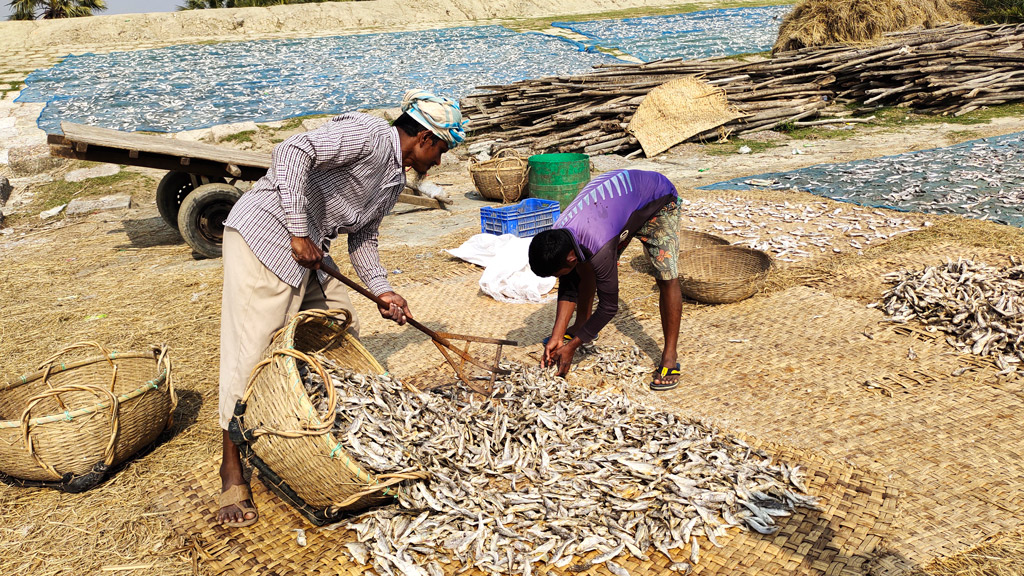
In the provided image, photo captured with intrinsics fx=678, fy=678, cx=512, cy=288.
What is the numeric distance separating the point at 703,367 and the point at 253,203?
8.82 feet

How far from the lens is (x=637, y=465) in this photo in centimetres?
299

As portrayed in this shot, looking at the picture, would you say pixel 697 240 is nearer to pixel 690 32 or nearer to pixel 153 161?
pixel 153 161

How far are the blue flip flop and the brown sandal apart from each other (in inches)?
85.0

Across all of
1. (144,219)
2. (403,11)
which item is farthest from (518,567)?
(403,11)

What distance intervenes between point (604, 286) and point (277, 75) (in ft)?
47.4

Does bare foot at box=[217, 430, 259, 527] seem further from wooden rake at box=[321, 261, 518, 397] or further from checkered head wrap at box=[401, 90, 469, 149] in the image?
checkered head wrap at box=[401, 90, 469, 149]

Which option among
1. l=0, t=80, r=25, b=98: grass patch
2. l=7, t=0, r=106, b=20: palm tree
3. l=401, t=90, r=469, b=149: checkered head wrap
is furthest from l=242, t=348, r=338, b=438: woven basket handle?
l=7, t=0, r=106, b=20: palm tree

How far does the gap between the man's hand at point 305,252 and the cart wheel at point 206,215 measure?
165 inches

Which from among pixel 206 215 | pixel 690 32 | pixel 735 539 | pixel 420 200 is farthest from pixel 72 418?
pixel 690 32

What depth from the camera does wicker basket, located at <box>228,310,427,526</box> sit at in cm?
254

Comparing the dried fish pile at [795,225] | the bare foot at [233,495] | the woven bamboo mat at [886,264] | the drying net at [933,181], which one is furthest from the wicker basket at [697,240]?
the bare foot at [233,495]

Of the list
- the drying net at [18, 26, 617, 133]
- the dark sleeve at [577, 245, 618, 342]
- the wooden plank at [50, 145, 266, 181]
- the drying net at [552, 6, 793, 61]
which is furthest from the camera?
the drying net at [552, 6, 793, 61]

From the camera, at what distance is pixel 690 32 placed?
68.0 feet

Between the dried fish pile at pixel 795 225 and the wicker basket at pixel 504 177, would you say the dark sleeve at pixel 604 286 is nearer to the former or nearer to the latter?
the dried fish pile at pixel 795 225
